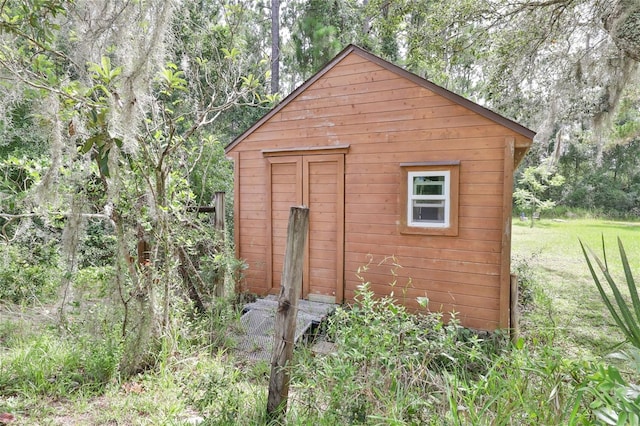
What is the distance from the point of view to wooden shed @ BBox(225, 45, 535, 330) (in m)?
4.06

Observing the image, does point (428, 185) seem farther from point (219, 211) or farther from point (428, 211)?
point (219, 211)

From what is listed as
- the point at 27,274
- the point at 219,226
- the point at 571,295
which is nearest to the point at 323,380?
the point at 219,226

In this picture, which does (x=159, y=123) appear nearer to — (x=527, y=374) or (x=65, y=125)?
(x=65, y=125)

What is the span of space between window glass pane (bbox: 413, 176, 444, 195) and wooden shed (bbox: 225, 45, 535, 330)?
13 mm

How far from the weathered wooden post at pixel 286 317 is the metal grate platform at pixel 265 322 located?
1.49 metres

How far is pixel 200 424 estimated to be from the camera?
2.20 metres

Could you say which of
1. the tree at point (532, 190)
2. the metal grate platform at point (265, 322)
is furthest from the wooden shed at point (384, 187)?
the tree at point (532, 190)

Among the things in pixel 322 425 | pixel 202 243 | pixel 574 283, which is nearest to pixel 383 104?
pixel 202 243

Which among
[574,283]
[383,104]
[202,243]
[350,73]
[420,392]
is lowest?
[574,283]

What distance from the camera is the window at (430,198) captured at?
4.23 m

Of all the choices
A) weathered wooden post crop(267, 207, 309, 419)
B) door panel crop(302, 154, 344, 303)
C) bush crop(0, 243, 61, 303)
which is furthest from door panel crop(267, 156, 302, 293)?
weathered wooden post crop(267, 207, 309, 419)

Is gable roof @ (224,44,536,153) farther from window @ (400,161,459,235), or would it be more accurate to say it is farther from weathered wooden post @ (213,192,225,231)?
weathered wooden post @ (213,192,225,231)

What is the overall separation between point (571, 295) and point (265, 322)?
236 inches

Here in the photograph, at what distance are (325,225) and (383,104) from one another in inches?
75.0
